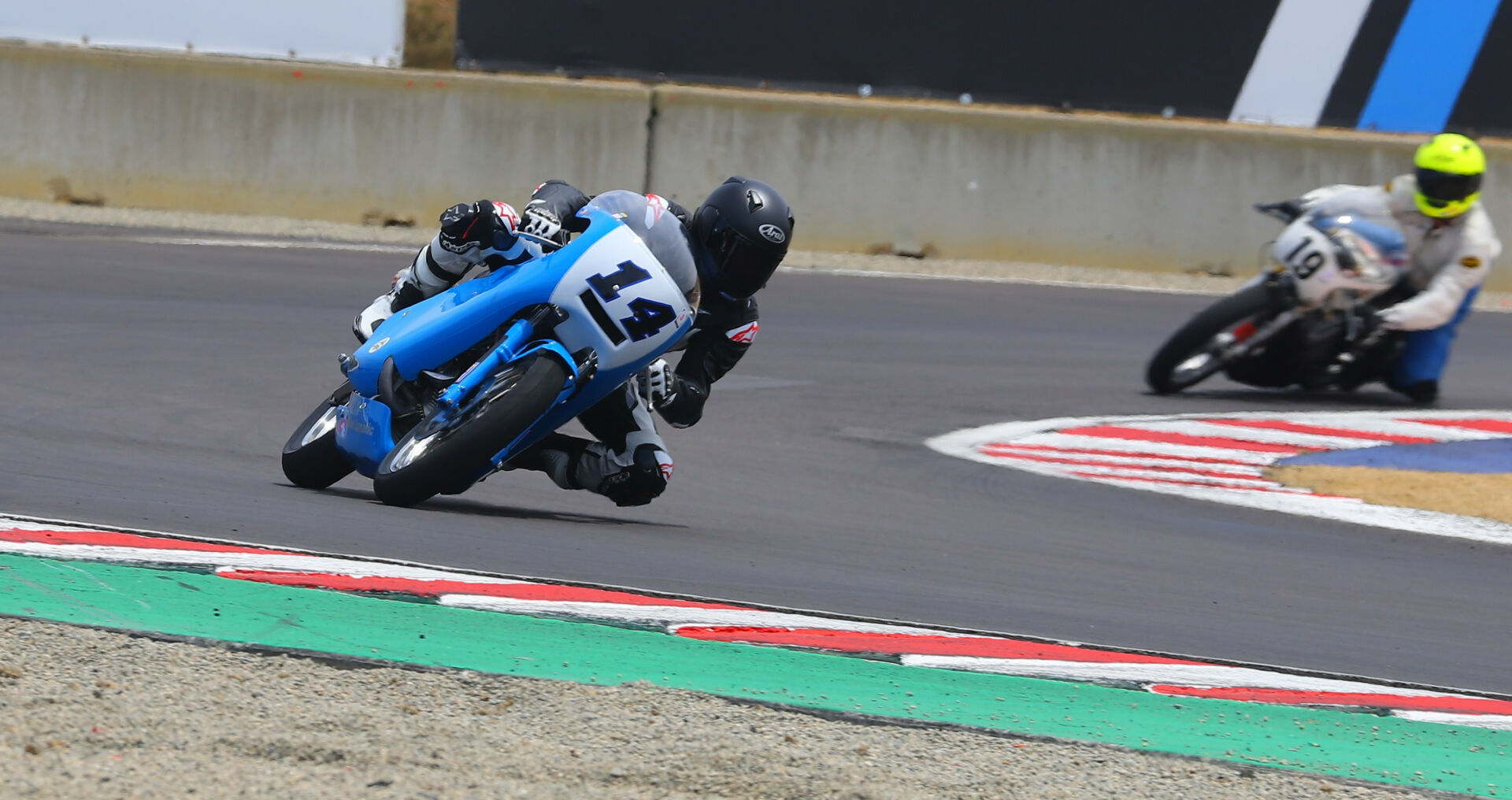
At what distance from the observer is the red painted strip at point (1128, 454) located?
9523 mm

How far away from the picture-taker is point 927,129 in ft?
52.6

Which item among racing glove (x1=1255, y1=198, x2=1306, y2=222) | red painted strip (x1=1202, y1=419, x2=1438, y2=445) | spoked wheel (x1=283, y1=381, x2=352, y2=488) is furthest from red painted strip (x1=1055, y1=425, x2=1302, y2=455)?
spoked wheel (x1=283, y1=381, x2=352, y2=488)

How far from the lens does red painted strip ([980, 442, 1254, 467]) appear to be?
952 centimetres

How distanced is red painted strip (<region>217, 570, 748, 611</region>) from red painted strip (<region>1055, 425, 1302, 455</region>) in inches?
212

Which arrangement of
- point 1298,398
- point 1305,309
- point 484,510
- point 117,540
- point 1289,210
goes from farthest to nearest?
1. point 1298,398
2. point 1289,210
3. point 1305,309
4. point 484,510
5. point 117,540

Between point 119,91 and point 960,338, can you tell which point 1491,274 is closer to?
point 960,338

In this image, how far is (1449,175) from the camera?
36.3 ft

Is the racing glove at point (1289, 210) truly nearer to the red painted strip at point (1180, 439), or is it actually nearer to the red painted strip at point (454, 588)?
the red painted strip at point (1180, 439)

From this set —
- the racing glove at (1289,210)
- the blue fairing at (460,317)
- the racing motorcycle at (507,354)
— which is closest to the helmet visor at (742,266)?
the racing motorcycle at (507,354)

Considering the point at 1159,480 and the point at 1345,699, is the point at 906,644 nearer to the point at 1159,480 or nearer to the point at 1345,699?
the point at 1345,699

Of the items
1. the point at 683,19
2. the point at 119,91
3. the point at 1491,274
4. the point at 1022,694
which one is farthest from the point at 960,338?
the point at 1022,694

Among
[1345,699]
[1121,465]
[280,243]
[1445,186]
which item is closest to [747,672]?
[1345,699]

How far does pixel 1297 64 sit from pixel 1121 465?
826 centimetres

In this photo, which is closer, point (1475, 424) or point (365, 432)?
point (365, 432)
